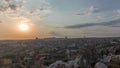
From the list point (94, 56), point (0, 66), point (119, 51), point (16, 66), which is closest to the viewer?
point (0, 66)

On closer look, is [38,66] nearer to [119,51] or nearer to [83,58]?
[83,58]

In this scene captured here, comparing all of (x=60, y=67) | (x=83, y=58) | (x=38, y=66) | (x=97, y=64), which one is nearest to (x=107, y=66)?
(x=97, y=64)

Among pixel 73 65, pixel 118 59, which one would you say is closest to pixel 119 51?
pixel 118 59

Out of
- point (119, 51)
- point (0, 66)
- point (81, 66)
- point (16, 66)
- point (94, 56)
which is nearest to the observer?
point (0, 66)

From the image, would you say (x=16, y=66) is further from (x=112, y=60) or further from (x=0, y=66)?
(x=112, y=60)

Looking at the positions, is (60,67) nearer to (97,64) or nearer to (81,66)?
(81,66)

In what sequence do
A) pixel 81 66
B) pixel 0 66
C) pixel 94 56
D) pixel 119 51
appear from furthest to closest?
pixel 119 51 < pixel 94 56 < pixel 81 66 < pixel 0 66

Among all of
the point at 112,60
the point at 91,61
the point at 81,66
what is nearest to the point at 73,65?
the point at 81,66

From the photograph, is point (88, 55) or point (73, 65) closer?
point (73, 65)

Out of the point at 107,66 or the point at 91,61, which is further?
the point at 91,61

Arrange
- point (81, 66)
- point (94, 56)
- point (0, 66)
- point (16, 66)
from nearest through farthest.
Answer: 1. point (0, 66)
2. point (81, 66)
3. point (16, 66)
4. point (94, 56)
